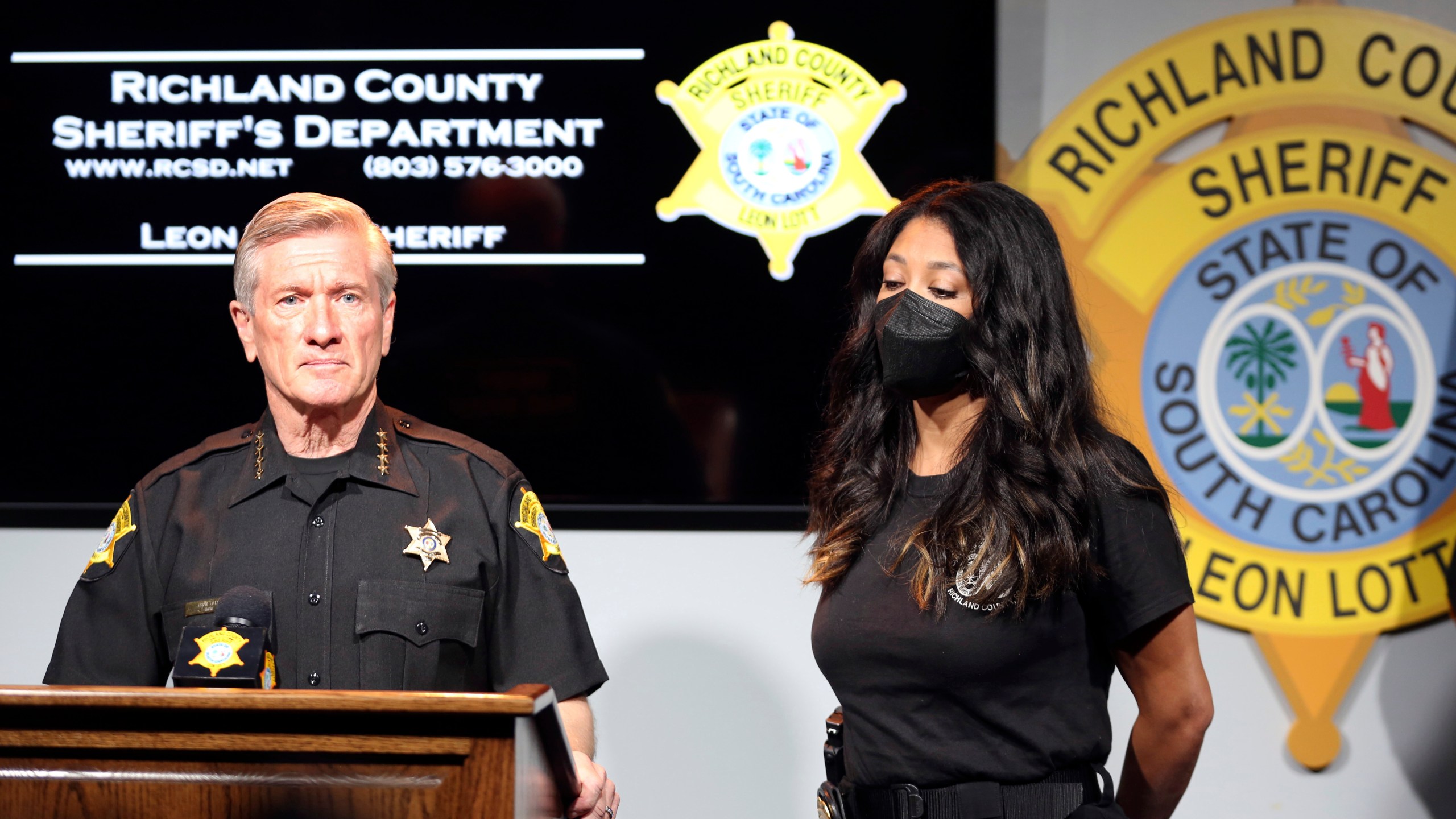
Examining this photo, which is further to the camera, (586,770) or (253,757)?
(586,770)

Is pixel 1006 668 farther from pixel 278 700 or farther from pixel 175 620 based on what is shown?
pixel 175 620

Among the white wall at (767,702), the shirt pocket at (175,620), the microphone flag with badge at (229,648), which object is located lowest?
the white wall at (767,702)

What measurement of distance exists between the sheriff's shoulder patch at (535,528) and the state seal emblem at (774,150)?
3.21ft

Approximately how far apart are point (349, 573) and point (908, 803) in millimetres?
793

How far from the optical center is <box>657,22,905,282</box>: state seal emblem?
259 cm

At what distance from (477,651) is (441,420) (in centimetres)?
97

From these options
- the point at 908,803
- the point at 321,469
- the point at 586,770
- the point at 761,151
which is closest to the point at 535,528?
the point at 321,469

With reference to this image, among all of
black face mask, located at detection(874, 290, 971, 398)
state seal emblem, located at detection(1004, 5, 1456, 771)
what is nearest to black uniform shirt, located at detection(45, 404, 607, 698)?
black face mask, located at detection(874, 290, 971, 398)

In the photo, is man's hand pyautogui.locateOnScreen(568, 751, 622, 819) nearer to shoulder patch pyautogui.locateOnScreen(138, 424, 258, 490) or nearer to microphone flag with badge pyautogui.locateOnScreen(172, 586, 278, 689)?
microphone flag with badge pyautogui.locateOnScreen(172, 586, 278, 689)

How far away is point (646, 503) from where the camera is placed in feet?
8.49

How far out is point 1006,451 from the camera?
155 centimetres

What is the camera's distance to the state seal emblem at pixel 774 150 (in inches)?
102

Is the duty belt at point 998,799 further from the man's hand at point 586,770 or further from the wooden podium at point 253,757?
the wooden podium at point 253,757

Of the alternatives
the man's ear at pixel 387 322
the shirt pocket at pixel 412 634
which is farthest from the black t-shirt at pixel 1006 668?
the man's ear at pixel 387 322
